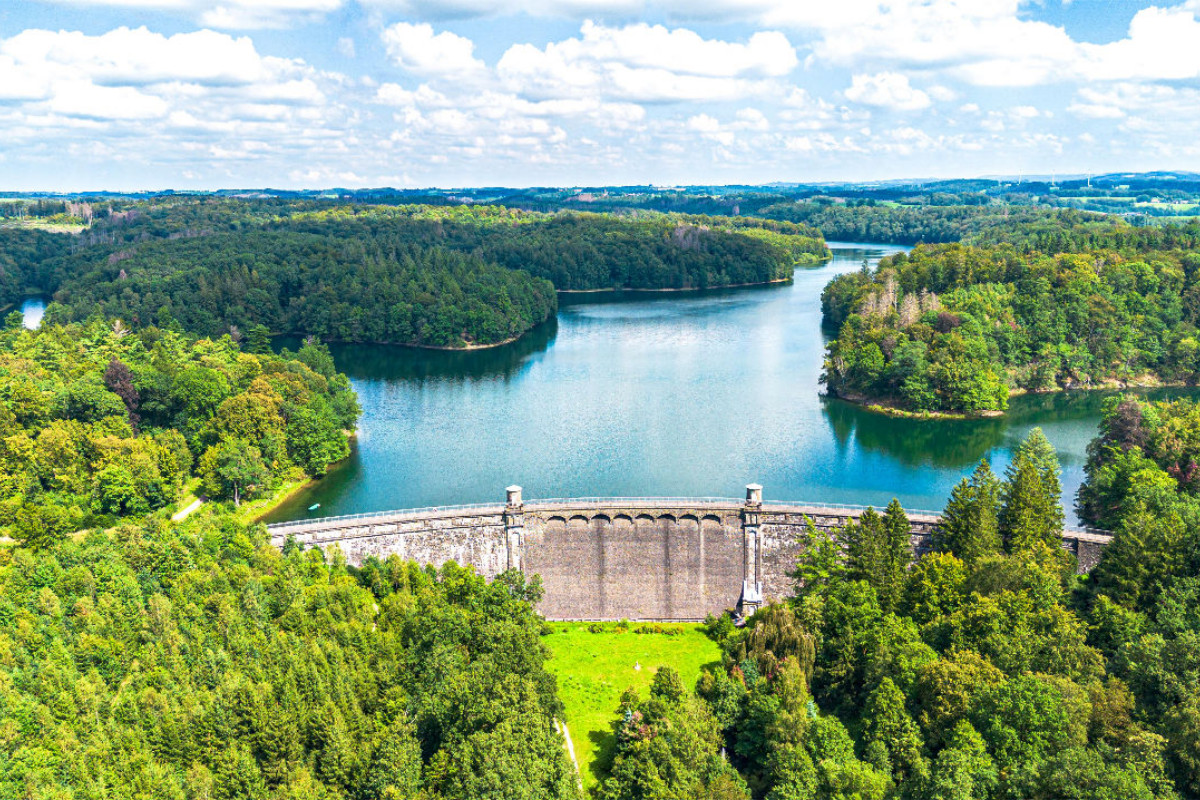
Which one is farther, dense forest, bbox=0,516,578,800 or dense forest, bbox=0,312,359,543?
dense forest, bbox=0,312,359,543

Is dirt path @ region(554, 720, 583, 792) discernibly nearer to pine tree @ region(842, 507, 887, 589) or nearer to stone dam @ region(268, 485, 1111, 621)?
stone dam @ region(268, 485, 1111, 621)

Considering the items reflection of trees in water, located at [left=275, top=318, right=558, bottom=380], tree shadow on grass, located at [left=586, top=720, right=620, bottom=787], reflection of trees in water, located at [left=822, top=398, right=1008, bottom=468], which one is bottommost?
tree shadow on grass, located at [left=586, top=720, right=620, bottom=787]

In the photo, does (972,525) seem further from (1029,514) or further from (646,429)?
(646,429)

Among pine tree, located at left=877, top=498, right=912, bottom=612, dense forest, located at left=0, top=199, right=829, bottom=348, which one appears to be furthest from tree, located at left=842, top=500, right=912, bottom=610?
dense forest, located at left=0, top=199, right=829, bottom=348

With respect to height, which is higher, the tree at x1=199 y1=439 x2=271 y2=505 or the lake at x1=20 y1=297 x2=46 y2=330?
the lake at x1=20 y1=297 x2=46 y2=330

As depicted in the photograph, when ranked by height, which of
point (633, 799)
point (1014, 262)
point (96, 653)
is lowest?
point (633, 799)

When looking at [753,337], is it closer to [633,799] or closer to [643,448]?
[643,448]

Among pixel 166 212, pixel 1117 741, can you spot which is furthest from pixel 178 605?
pixel 166 212
